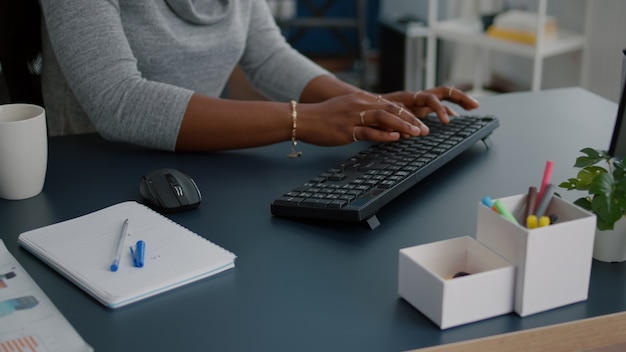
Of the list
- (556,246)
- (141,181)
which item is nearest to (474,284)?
(556,246)

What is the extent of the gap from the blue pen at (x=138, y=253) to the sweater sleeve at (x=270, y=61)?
0.79 m

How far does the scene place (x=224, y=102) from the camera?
1.24m

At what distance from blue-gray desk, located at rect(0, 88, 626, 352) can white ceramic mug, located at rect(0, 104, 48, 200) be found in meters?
0.02

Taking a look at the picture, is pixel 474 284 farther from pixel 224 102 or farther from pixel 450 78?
pixel 450 78

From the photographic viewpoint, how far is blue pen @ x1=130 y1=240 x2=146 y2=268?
846 millimetres

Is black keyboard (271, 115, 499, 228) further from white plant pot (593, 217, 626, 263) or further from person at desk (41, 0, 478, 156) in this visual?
white plant pot (593, 217, 626, 263)

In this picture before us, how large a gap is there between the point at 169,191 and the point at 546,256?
49cm

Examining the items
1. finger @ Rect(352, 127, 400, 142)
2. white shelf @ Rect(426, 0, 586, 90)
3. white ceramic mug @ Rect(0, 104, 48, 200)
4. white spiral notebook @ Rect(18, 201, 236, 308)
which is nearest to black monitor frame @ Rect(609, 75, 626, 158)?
finger @ Rect(352, 127, 400, 142)

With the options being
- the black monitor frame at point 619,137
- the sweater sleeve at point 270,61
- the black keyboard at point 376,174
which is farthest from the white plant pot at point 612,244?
the sweater sleeve at point 270,61

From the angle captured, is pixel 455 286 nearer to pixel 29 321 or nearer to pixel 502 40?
pixel 29 321

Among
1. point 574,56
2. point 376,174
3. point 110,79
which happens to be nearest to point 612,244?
point 376,174

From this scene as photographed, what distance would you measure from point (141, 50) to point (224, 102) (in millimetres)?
279

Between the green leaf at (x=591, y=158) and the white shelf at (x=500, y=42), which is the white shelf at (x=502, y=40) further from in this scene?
the green leaf at (x=591, y=158)

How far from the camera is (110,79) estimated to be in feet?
4.05
